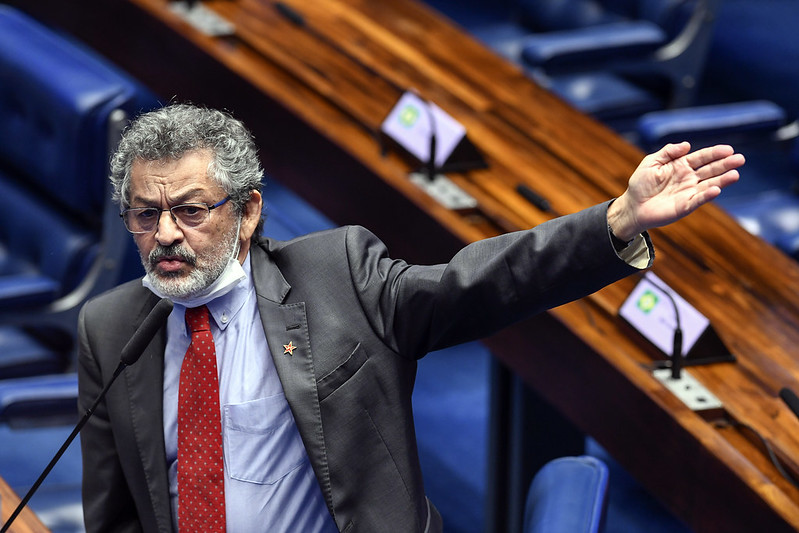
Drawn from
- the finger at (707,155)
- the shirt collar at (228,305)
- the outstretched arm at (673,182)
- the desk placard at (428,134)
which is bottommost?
the desk placard at (428,134)

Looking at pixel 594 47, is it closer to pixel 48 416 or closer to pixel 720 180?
pixel 48 416

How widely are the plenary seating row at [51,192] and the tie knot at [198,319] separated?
94 cm

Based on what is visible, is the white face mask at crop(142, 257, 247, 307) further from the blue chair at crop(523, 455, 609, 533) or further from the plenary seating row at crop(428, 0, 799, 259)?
the plenary seating row at crop(428, 0, 799, 259)

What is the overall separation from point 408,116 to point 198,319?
91cm

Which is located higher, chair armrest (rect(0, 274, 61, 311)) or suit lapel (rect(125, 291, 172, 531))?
suit lapel (rect(125, 291, 172, 531))

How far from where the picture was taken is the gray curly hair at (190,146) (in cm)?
138

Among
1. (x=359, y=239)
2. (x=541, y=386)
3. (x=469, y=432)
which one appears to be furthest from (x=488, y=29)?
(x=359, y=239)

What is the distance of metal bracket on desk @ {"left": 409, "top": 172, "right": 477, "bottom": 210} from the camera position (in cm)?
215

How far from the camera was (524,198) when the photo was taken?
216 cm

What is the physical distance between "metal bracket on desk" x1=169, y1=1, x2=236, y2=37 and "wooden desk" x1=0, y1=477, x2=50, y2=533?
4.19 feet

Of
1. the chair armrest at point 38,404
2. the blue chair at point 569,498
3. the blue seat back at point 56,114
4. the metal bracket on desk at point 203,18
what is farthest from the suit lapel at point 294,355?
the metal bracket on desk at point 203,18

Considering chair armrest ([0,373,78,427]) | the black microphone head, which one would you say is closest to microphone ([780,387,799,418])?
the black microphone head

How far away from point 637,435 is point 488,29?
2035 mm

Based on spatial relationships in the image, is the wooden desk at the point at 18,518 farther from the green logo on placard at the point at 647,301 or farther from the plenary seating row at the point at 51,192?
the green logo on placard at the point at 647,301
